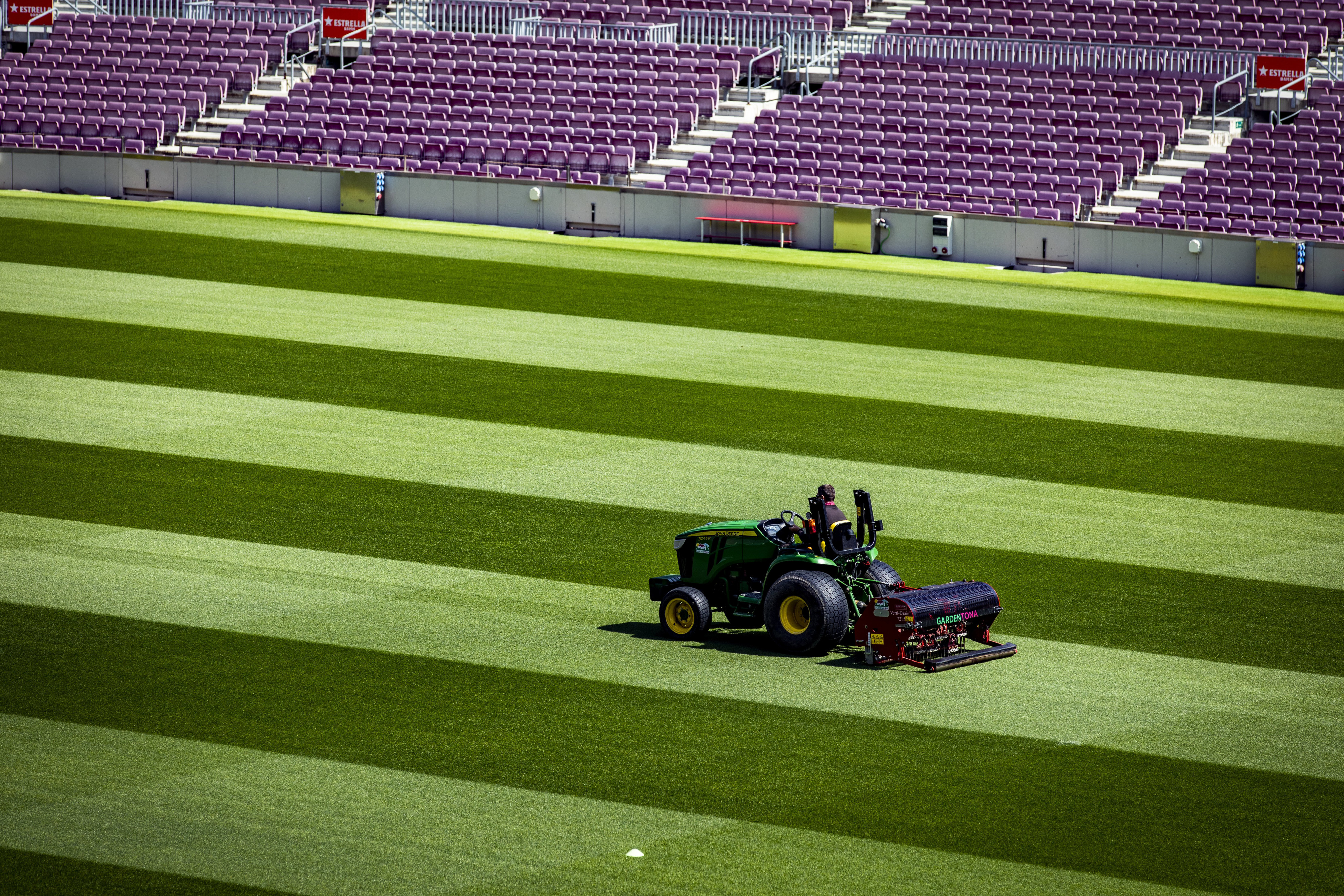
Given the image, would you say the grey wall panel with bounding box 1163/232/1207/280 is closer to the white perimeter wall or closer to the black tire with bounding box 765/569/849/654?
the white perimeter wall

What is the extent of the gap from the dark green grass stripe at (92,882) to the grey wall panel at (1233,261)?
1088 inches

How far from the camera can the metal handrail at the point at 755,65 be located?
1759 inches

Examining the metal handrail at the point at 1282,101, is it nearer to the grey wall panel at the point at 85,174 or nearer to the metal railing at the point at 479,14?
the metal railing at the point at 479,14

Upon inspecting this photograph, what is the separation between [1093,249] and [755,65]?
12.4 meters

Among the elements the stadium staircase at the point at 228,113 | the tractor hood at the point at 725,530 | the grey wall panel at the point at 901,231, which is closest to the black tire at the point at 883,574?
the tractor hood at the point at 725,530

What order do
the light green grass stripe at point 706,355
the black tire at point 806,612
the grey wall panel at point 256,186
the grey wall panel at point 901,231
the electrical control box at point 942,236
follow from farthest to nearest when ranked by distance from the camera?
the grey wall panel at point 256,186 → the grey wall panel at point 901,231 → the electrical control box at point 942,236 → the light green grass stripe at point 706,355 → the black tire at point 806,612

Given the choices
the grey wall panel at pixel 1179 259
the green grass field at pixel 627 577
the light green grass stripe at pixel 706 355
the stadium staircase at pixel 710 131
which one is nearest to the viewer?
the green grass field at pixel 627 577

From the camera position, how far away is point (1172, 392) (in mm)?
27094

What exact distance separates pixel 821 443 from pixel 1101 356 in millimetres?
7230

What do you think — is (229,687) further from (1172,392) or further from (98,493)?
(1172,392)

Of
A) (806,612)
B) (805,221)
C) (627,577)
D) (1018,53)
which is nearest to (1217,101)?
(1018,53)

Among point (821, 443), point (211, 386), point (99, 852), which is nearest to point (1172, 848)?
point (99, 852)

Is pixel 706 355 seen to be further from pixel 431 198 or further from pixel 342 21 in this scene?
pixel 342 21

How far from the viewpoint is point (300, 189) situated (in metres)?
41.4
